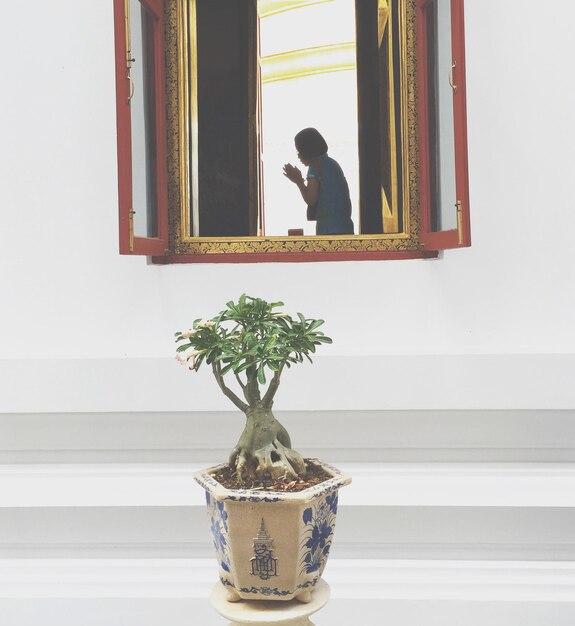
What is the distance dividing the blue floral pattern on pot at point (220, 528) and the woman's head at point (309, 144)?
44.0 inches

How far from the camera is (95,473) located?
2213mm

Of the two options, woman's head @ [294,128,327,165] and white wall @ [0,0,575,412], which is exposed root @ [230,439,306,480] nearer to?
white wall @ [0,0,575,412]

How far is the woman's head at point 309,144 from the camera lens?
Result: 2.30 meters

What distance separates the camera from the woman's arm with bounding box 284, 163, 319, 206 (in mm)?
2299

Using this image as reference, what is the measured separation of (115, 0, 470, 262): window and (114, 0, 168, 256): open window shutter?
0.04ft

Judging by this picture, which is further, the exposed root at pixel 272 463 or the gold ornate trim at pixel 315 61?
the gold ornate trim at pixel 315 61

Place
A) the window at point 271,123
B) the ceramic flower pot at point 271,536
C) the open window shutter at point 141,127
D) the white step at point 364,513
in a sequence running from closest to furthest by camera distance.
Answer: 1. the ceramic flower pot at point 271,536
2. the open window shutter at point 141,127
3. the white step at point 364,513
4. the window at point 271,123

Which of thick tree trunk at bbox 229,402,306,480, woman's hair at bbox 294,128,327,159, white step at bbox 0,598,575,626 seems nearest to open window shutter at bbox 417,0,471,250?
woman's hair at bbox 294,128,327,159

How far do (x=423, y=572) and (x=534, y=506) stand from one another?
357 millimetres

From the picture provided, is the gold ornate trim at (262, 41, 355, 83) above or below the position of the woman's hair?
above

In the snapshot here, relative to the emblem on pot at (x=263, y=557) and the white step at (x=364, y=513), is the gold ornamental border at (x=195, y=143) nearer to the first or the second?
the white step at (x=364, y=513)

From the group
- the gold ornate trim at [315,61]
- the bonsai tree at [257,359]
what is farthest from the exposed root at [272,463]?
the gold ornate trim at [315,61]

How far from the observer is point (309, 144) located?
2.30 meters

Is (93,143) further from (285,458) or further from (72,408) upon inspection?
(285,458)
